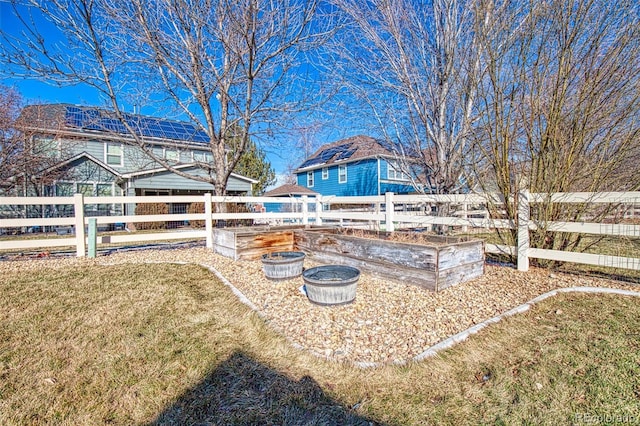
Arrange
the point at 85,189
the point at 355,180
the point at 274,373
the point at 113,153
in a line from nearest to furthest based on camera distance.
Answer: the point at 274,373, the point at 85,189, the point at 113,153, the point at 355,180

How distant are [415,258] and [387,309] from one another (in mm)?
922

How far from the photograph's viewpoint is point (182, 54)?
6.69 meters

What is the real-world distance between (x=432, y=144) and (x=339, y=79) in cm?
292

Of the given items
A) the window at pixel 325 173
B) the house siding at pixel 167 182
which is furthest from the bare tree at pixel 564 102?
the window at pixel 325 173

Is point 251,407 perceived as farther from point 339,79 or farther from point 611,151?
point 339,79

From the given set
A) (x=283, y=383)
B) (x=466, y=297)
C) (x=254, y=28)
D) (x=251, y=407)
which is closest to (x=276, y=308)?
(x=283, y=383)

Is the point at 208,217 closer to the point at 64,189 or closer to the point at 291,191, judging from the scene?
the point at 64,189

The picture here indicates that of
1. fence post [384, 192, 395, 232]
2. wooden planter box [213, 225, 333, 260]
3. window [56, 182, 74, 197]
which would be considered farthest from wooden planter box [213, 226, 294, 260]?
window [56, 182, 74, 197]

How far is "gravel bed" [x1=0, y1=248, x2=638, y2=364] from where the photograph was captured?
8.34 ft

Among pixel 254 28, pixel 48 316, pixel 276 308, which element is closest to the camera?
pixel 48 316

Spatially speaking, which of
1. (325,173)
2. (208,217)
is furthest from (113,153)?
(325,173)

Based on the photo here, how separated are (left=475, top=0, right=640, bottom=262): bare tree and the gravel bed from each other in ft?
3.10

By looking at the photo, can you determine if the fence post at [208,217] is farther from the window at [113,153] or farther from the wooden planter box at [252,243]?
the window at [113,153]

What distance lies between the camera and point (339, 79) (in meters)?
7.77
